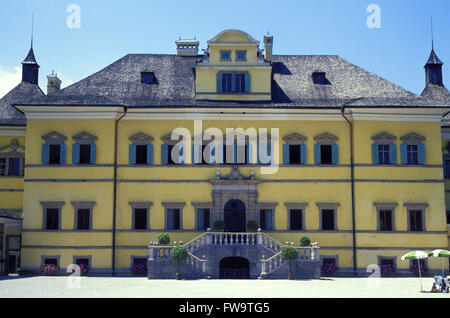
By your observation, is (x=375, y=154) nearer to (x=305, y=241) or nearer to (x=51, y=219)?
(x=305, y=241)

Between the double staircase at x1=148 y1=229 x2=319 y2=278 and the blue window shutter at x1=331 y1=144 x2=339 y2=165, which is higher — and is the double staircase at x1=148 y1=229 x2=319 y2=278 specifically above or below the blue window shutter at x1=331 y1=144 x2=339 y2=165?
below

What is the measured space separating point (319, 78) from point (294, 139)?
611 centimetres

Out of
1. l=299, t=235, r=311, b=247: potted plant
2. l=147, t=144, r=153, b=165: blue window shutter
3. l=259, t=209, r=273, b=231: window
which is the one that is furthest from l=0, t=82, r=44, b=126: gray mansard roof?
l=299, t=235, r=311, b=247: potted plant

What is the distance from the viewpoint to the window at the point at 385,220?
36.3m

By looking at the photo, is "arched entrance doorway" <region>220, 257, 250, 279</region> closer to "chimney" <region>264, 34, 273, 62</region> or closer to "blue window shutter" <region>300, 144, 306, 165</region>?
"blue window shutter" <region>300, 144, 306, 165</region>

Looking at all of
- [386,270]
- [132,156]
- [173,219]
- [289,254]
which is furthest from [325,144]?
[132,156]

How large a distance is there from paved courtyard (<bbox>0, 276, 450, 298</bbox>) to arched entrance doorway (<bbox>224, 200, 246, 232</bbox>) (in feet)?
19.4

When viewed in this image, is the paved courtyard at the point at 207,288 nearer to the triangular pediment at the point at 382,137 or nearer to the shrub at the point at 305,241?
the shrub at the point at 305,241

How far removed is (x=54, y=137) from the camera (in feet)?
120

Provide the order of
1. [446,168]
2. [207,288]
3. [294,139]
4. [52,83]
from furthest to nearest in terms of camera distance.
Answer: [52,83] < [446,168] < [294,139] < [207,288]

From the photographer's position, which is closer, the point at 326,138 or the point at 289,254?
the point at 289,254

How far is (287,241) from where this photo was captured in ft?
119

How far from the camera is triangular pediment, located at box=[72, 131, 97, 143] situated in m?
36.6

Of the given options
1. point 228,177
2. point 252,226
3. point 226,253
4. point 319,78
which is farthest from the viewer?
point 319,78
